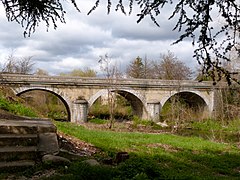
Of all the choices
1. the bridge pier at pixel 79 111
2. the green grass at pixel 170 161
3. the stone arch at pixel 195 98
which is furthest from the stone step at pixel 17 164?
the stone arch at pixel 195 98

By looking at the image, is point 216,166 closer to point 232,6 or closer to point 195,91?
point 232,6

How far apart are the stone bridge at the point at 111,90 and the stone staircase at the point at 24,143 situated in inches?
694

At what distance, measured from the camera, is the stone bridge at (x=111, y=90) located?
27.0 metres

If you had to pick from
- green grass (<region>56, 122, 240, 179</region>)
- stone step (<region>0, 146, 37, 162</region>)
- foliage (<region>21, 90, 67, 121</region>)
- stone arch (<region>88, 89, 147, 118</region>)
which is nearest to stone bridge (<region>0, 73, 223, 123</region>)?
stone arch (<region>88, 89, 147, 118</region>)

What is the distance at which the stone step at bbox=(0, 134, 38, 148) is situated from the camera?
253 inches

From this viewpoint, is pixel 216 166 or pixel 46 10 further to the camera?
pixel 216 166

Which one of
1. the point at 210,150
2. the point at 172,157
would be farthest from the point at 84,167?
the point at 210,150

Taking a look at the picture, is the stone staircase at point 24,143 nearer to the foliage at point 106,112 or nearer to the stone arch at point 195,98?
the foliage at point 106,112

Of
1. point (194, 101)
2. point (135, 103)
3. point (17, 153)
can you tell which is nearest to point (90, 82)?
point (135, 103)

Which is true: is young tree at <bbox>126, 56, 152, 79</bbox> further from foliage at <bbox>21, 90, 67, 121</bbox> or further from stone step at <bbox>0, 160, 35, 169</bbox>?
stone step at <bbox>0, 160, 35, 169</bbox>

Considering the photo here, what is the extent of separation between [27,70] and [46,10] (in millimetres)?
33403

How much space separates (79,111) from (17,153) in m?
23.7

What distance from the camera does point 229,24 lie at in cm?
386

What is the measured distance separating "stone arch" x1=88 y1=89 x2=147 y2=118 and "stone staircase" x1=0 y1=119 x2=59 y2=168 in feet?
75.0
